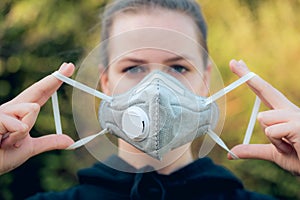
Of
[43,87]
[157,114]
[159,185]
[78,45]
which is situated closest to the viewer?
[157,114]

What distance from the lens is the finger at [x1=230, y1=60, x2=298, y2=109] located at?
1135 mm

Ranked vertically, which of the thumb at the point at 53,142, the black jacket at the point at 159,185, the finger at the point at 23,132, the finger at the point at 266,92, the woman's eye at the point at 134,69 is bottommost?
the black jacket at the point at 159,185

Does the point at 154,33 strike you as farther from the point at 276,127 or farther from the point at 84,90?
the point at 276,127

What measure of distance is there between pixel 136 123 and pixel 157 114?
42 millimetres

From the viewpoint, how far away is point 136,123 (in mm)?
1087

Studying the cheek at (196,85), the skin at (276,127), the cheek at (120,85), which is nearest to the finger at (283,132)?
the skin at (276,127)

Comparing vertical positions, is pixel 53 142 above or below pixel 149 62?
below

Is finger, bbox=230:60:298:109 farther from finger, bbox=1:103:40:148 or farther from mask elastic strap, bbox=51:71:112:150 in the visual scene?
finger, bbox=1:103:40:148

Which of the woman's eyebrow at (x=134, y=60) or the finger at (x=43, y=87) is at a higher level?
the woman's eyebrow at (x=134, y=60)

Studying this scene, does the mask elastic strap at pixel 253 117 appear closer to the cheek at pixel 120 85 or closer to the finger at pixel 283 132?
the finger at pixel 283 132

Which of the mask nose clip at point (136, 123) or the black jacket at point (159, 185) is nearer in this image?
the mask nose clip at point (136, 123)

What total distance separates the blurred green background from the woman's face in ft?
2.17

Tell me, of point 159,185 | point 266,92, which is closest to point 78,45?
point 159,185

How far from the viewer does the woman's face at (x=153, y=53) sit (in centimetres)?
120
